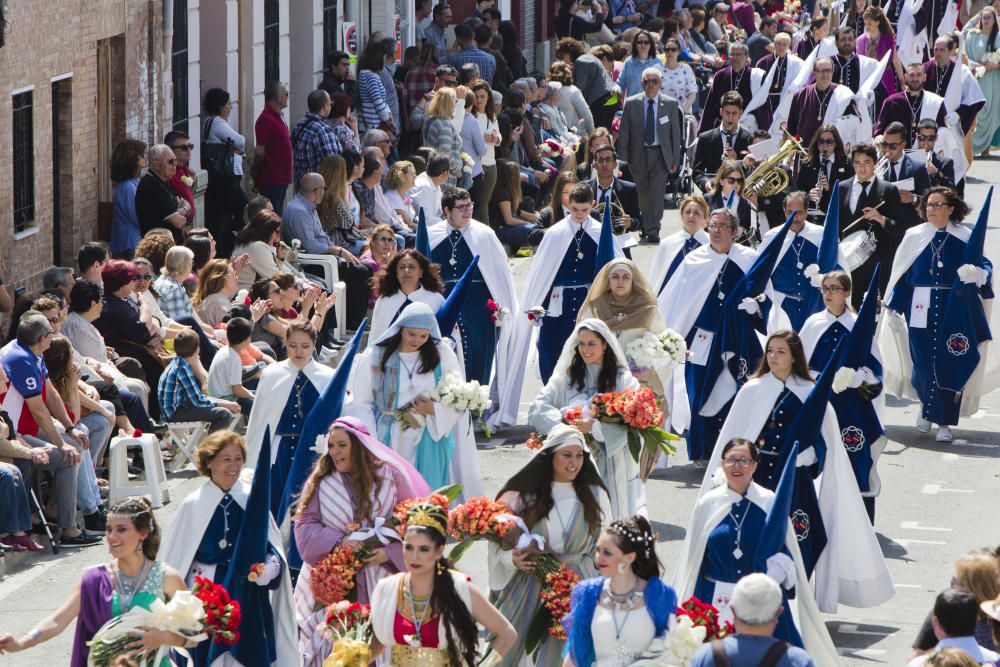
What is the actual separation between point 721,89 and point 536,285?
887cm

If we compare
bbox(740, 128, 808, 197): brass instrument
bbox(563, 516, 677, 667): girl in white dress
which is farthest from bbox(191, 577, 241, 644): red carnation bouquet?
bbox(740, 128, 808, 197): brass instrument

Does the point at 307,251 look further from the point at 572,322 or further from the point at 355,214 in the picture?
the point at 572,322

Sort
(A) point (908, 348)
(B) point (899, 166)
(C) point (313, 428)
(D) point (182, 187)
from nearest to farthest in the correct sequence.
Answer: (C) point (313, 428) < (A) point (908, 348) < (D) point (182, 187) < (B) point (899, 166)

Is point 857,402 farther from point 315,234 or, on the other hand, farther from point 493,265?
point 315,234

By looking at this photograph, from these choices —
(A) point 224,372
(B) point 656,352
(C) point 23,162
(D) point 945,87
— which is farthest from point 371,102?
(B) point 656,352

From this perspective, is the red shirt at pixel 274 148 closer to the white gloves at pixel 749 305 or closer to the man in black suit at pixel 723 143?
the man in black suit at pixel 723 143

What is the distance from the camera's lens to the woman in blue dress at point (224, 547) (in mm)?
9867

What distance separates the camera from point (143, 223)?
17578mm

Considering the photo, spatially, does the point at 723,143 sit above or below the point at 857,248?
above

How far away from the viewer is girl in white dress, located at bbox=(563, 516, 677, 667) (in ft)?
28.7

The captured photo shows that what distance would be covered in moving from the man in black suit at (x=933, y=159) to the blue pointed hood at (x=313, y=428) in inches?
390

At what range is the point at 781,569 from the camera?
10.0 m

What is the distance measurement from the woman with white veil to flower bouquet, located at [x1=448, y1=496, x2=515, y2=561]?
178 cm

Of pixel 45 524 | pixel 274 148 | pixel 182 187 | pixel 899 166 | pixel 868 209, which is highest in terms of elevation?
pixel 274 148
